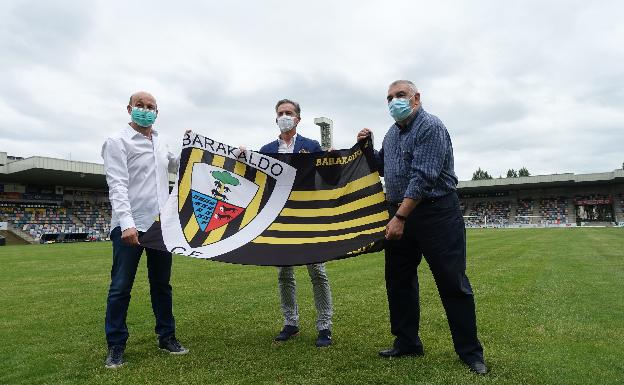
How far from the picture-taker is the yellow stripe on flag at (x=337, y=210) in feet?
14.1

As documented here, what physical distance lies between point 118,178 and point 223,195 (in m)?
0.98

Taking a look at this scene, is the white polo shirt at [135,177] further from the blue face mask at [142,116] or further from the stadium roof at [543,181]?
the stadium roof at [543,181]

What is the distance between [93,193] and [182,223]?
184 ft

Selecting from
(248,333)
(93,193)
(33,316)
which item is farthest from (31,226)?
(248,333)

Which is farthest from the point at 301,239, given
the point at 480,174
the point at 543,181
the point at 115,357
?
the point at 480,174

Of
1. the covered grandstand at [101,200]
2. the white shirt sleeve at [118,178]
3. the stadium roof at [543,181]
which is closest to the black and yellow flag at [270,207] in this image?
the white shirt sleeve at [118,178]

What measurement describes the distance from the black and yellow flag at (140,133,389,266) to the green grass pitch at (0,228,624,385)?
938 mm

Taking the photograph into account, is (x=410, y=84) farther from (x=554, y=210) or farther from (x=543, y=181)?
(x=554, y=210)

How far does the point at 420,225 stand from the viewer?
3.79 m

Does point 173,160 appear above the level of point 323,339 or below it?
above

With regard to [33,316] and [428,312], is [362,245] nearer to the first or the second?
[428,312]

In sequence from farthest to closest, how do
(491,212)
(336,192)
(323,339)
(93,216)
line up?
(491,212) < (93,216) < (336,192) < (323,339)

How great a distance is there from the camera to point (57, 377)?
140 inches

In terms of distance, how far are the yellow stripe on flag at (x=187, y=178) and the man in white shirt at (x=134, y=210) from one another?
152mm
